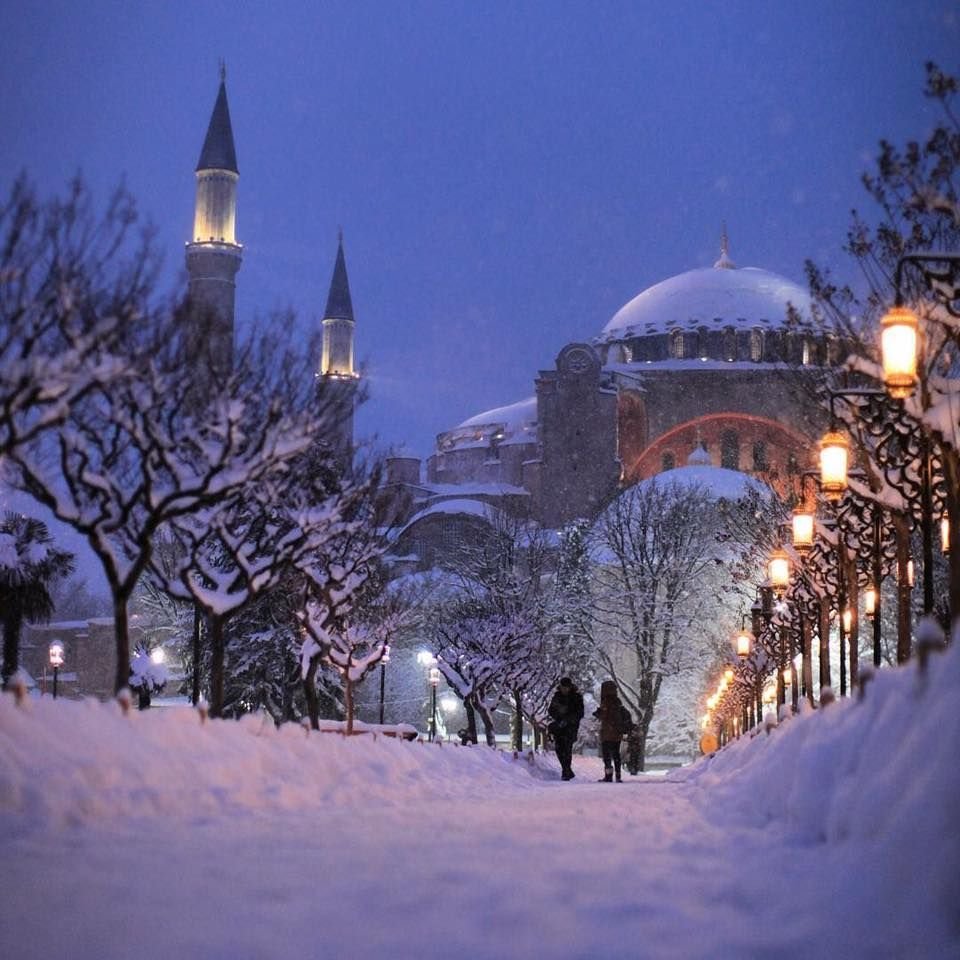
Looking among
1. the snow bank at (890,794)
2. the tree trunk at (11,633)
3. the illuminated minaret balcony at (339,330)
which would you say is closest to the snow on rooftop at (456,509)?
the illuminated minaret balcony at (339,330)

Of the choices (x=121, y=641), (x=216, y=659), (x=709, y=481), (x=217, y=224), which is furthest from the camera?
(x=217, y=224)

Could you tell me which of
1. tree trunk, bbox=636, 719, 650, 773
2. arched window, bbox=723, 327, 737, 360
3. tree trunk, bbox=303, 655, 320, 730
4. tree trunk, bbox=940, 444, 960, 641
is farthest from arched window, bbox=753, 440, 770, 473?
tree trunk, bbox=940, 444, 960, 641

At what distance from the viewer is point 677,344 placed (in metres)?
76.4

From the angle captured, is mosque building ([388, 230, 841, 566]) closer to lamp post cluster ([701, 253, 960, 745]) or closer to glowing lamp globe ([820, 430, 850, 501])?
lamp post cluster ([701, 253, 960, 745])

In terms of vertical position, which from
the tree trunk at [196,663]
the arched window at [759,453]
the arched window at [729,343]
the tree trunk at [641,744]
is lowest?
the tree trunk at [641,744]

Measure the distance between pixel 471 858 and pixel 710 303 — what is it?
74285mm

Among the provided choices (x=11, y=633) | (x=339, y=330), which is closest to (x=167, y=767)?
(x=11, y=633)

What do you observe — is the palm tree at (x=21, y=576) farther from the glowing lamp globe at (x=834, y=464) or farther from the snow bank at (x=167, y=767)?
the glowing lamp globe at (x=834, y=464)

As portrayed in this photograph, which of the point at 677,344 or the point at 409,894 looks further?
the point at 677,344

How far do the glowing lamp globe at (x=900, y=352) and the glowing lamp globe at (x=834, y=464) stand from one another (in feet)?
12.0

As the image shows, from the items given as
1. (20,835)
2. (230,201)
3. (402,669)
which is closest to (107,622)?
(402,669)

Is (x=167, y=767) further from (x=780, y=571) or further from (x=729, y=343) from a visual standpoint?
(x=729, y=343)

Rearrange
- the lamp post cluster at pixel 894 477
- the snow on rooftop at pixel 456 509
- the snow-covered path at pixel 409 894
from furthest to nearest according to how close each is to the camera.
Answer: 1. the snow on rooftop at pixel 456 509
2. the lamp post cluster at pixel 894 477
3. the snow-covered path at pixel 409 894

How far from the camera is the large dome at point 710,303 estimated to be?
3024 inches
